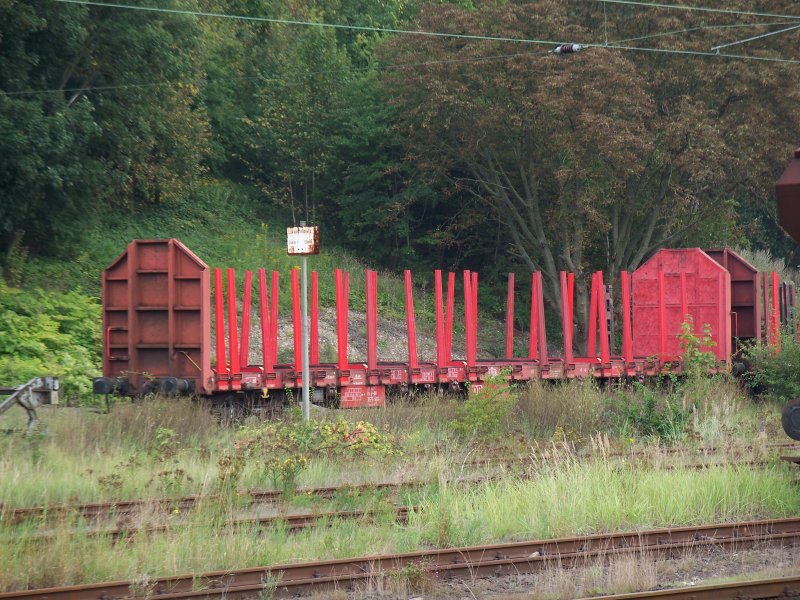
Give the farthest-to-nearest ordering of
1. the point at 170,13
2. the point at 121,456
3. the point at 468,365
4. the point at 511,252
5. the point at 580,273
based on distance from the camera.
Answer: the point at 511,252
the point at 580,273
the point at 170,13
the point at 468,365
the point at 121,456

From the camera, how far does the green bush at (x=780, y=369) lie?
1706 centimetres

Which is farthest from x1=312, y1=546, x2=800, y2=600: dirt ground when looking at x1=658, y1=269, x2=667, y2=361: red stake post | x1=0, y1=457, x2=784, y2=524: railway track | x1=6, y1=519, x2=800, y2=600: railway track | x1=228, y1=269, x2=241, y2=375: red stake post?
x1=658, y1=269, x2=667, y2=361: red stake post

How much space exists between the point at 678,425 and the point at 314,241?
605 centimetres

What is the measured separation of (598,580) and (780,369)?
454 inches

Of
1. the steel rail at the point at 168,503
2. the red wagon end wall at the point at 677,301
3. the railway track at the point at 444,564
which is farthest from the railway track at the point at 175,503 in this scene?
the red wagon end wall at the point at 677,301

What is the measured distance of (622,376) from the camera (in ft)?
63.2

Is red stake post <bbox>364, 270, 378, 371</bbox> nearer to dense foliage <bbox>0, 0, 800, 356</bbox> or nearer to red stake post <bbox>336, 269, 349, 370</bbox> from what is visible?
red stake post <bbox>336, 269, 349, 370</bbox>

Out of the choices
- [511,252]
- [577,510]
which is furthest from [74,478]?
[511,252]

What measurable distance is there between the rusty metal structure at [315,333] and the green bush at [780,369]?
94 centimetres

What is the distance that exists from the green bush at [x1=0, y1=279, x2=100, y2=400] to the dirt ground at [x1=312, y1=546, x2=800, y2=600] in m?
12.7

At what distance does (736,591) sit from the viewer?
695 centimetres

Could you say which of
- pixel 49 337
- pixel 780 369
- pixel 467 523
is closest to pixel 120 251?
pixel 49 337

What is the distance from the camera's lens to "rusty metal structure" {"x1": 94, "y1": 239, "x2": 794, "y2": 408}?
1533cm

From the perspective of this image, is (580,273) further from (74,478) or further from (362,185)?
(74,478)
